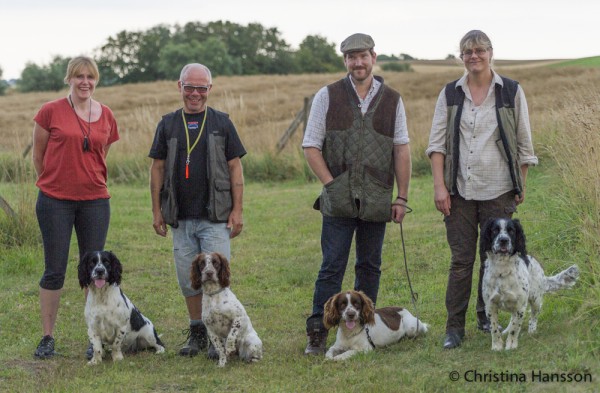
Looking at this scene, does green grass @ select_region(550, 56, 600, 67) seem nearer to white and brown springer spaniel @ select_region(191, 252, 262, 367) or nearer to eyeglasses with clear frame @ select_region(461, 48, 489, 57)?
eyeglasses with clear frame @ select_region(461, 48, 489, 57)

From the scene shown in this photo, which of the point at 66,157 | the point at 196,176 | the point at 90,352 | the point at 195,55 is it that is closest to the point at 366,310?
the point at 196,176

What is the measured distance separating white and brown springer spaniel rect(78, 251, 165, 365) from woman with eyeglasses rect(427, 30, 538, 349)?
2370mm

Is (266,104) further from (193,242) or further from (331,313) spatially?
(331,313)

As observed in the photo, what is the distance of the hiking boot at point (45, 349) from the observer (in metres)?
6.63

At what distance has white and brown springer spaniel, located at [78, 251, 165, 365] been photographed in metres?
6.31

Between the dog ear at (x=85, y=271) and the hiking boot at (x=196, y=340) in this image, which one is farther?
the hiking boot at (x=196, y=340)

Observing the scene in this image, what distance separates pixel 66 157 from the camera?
6.41 m

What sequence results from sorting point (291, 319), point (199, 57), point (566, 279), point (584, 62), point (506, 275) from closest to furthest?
point (506, 275) → point (566, 279) → point (291, 319) → point (584, 62) → point (199, 57)

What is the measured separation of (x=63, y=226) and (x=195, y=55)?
6685 cm

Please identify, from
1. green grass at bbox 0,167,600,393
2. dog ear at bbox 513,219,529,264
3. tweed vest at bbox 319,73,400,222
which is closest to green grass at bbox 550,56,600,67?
green grass at bbox 0,167,600,393

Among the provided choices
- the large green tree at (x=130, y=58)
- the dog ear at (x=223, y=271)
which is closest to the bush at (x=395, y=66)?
the large green tree at (x=130, y=58)

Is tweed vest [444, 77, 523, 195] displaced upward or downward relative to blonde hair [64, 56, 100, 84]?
downward

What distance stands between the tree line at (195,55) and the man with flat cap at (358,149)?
6450 cm

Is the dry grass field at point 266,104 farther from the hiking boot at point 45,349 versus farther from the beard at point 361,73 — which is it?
the hiking boot at point 45,349
